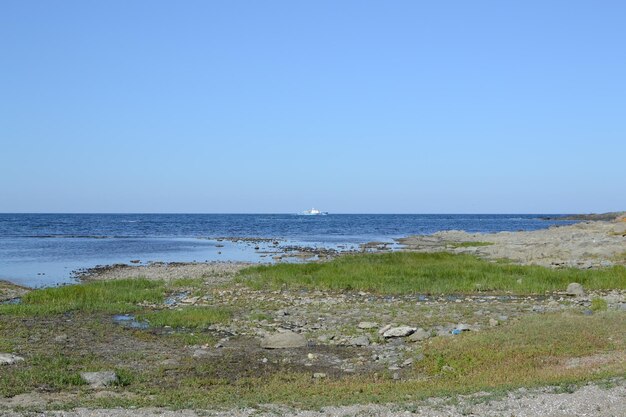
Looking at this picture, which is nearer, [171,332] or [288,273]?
[171,332]

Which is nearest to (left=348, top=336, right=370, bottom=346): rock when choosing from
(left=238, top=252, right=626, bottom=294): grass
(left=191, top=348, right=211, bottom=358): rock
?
(left=191, top=348, right=211, bottom=358): rock

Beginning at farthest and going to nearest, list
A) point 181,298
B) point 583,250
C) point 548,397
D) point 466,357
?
point 583,250 → point 181,298 → point 466,357 → point 548,397

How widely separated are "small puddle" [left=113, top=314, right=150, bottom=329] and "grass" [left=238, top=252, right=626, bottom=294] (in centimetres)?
922

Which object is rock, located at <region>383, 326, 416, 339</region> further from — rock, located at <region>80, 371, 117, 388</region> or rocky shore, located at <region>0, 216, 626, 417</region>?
rock, located at <region>80, 371, 117, 388</region>

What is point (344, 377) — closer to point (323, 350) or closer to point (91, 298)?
point (323, 350)

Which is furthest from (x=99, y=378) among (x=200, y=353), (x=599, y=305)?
(x=599, y=305)

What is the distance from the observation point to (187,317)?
2452 cm

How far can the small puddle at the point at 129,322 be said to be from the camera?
78.1 feet

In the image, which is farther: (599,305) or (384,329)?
(599,305)

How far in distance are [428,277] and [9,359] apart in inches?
898

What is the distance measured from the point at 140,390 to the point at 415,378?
21.9 feet

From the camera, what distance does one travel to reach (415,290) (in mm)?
32344

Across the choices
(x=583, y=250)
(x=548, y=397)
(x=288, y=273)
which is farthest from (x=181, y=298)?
(x=583, y=250)

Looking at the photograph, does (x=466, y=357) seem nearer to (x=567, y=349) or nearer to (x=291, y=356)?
(x=567, y=349)
